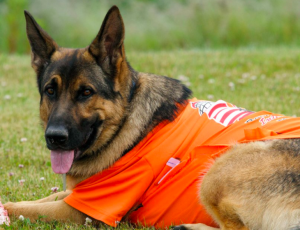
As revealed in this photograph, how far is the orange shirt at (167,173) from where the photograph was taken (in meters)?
3.54

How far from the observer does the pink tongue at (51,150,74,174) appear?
11.7 feet

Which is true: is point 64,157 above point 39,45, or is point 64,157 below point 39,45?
below

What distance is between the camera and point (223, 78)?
9.27 m

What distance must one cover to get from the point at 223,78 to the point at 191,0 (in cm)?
652

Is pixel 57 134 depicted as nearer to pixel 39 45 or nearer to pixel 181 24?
pixel 39 45

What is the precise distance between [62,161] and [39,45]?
3.47ft

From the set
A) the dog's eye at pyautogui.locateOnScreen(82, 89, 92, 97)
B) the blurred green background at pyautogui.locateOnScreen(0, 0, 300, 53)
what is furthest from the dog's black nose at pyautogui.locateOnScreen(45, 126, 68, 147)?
the blurred green background at pyautogui.locateOnScreen(0, 0, 300, 53)

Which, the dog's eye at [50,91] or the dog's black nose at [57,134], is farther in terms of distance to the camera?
the dog's eye at [50,91]

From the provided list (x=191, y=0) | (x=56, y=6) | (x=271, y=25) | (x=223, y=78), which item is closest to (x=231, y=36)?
(x=271, y=25)

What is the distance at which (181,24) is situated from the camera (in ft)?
46.9

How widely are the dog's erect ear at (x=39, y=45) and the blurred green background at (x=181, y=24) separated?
31.7 ft

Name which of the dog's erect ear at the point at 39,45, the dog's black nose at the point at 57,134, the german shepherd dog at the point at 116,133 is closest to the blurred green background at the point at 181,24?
the dog's erect ear at the point at 39,45

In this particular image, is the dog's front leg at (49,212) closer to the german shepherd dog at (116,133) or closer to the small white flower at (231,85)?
the german shepherd dog at (116,133)

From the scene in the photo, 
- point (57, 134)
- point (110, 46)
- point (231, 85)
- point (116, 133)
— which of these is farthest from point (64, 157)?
point (231, 85)
